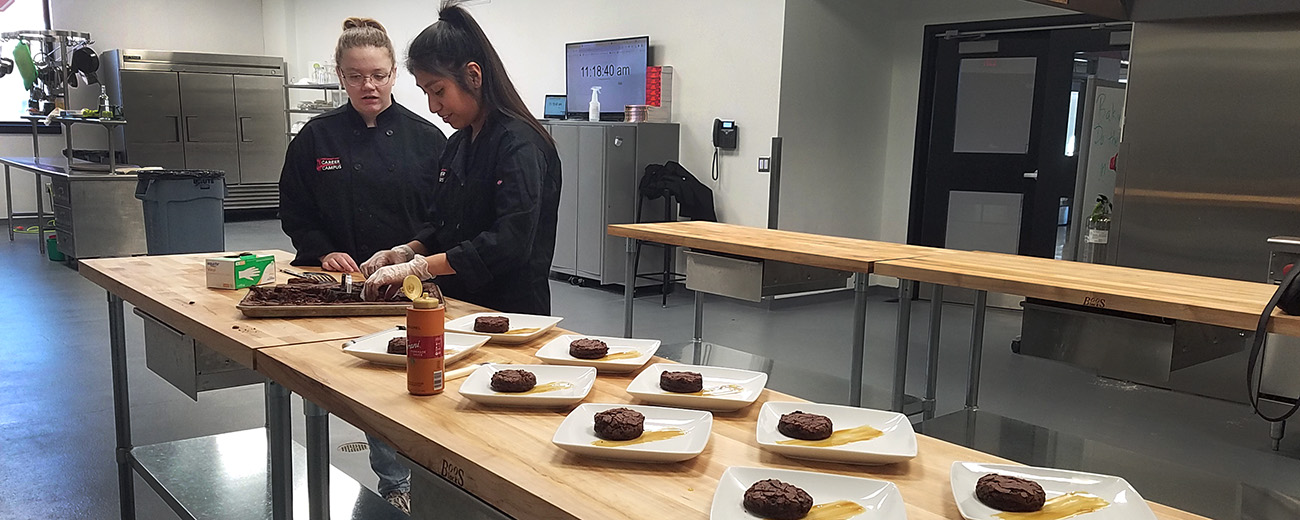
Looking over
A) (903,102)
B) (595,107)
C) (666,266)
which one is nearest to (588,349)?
(666,266)

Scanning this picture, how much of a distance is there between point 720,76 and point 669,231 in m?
2.91

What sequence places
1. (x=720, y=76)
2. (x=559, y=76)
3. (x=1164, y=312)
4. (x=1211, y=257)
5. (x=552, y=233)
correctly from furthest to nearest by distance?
(x=559, y=76), (x=720, y=76), (x=1211, y=257), (x=1164, y=312), (x=552, y=233)

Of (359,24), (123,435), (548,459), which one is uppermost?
(359,24)

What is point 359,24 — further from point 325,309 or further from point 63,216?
point 63,216

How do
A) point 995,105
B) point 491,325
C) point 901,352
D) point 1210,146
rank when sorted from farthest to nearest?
point 995,105
point 1210,146
point 901,352
point 491,325

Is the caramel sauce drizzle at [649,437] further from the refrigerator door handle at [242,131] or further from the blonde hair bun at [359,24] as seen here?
the refrigerator door handle at [242,131]

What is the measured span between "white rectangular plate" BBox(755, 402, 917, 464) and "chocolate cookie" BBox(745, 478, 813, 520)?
0.17m

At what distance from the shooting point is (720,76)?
6.66 meters

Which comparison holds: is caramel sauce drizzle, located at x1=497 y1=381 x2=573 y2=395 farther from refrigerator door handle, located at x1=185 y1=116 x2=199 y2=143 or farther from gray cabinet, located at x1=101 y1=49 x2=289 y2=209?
refrigerator door handle, located at x1=185 y1=116 x2=199 y2=143

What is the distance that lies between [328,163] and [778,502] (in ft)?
6.51

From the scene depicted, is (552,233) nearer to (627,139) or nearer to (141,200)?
(627,139)

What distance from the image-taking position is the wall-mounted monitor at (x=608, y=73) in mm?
7066

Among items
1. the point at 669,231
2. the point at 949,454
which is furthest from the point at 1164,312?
the point at 669,231

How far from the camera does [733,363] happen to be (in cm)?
430
